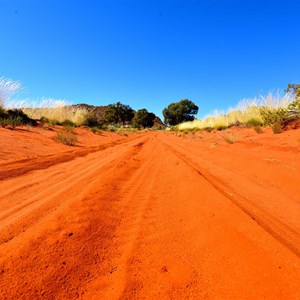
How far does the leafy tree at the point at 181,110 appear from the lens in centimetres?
5803

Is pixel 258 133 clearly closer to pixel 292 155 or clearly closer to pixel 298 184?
pixel 292 155

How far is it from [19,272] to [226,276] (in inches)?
54.6

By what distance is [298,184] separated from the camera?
3.30 meters

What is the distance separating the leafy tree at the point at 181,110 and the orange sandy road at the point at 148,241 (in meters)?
56.0

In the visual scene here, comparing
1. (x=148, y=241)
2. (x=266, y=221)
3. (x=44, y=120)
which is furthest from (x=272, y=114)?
(x=44, y=120)

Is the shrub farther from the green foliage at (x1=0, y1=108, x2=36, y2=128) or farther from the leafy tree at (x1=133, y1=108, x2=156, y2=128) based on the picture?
the leafy tree at (x1=133, y1=108, x2=156, y2=128)

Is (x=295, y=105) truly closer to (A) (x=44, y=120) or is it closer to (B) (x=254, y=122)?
(B) (x=254, y=122)

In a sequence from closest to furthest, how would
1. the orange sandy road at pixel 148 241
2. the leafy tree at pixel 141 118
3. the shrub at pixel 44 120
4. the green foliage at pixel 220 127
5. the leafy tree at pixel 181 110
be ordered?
the orange sandy road at pixel 148 241 → the green foliage at pixel 220 127 → the shrub at pixel 44 120 → the leafy tree at pixel 181 110 → the leafy tree at pixel 141 118

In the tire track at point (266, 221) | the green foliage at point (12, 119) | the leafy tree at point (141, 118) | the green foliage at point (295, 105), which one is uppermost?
the leafy tree at point (141, 118)

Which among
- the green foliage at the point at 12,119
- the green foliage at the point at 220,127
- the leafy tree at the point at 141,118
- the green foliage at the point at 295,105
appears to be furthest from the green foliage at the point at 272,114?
the leafy tree at the point at 141,118

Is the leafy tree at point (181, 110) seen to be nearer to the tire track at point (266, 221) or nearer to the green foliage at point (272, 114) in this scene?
the green foliage at point (272, 114)

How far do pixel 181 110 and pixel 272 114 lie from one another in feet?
160

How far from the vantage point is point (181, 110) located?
189 feet

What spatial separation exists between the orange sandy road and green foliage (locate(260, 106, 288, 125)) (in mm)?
6942
